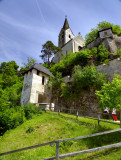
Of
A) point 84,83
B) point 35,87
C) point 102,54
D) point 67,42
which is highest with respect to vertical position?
point 67,42

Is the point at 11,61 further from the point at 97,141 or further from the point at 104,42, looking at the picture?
the point at 97,141

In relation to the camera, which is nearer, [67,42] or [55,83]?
[55,83]

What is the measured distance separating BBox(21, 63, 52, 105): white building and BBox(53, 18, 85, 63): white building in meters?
Result: 15.0

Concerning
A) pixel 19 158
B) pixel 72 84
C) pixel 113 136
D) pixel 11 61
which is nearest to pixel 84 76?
pixel 72 84

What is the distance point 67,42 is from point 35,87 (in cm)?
2106

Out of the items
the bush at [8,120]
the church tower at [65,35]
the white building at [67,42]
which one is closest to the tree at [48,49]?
the white building at [67,42]

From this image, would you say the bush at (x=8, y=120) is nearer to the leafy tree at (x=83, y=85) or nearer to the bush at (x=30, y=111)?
the bush at (x=30, y=111)

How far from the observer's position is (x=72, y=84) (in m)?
16.9

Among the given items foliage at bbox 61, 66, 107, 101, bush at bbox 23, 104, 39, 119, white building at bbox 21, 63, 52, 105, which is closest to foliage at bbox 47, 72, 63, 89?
white building at bbox 21, 63, 52, 105

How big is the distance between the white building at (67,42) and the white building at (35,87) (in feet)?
49.2

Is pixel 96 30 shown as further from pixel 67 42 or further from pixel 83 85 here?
pixel 83 85

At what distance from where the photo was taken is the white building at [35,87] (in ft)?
51.8

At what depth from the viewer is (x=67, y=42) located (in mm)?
32625

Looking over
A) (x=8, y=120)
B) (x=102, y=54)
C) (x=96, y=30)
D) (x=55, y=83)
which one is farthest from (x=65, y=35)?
(x=8, y=120)
